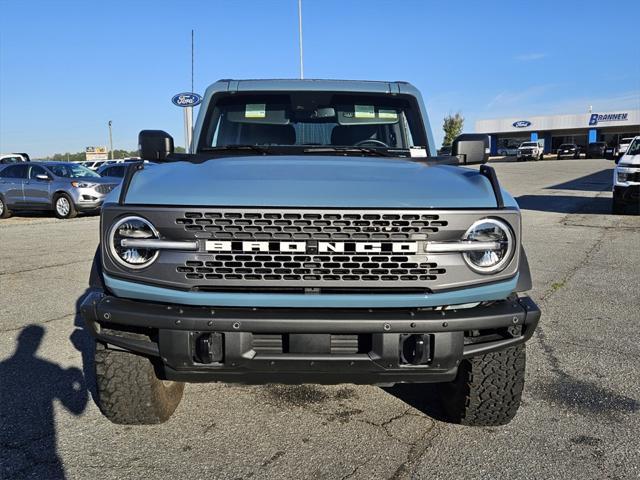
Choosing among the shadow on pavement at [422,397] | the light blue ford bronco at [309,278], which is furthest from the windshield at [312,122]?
the shadow on pavement at [422,397]

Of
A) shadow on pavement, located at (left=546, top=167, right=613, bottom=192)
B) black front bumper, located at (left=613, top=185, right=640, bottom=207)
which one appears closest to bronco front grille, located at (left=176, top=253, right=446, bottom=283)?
black front bumper, located at (left=613, top=185, right=640, bottom=207)

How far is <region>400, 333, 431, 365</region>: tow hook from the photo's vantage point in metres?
2.42

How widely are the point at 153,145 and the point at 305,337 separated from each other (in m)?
1.98

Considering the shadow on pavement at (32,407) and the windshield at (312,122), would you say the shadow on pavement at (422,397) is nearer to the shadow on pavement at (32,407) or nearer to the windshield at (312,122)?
the windshield at (312,122)

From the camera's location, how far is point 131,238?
2502mm

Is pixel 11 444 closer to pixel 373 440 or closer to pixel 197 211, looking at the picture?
pixel 197 211

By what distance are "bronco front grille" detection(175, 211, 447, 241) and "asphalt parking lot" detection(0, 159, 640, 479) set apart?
1.14 m

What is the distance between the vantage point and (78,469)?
268 cm

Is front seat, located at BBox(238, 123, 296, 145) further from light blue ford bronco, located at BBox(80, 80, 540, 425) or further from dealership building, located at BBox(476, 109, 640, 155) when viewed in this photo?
dealership building, located at BBox(476, 109, 640, 155)

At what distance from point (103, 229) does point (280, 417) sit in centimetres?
148

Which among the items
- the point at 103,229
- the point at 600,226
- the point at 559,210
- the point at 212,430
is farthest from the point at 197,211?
the point at 559,210

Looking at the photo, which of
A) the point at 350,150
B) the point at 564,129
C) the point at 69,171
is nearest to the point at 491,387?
the point at 350,150

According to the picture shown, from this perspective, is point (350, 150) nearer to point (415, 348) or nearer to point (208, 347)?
point (415, 348)

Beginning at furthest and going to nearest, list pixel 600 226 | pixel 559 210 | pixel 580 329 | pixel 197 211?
pixel 559 210
pixel 600 226
pixel 580 329
pixel 197 211
